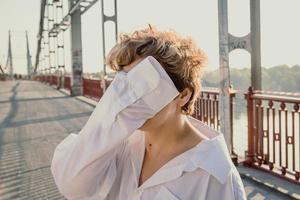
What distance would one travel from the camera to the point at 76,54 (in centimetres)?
2167

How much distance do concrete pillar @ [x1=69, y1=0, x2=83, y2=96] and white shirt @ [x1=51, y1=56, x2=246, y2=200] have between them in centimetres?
1985

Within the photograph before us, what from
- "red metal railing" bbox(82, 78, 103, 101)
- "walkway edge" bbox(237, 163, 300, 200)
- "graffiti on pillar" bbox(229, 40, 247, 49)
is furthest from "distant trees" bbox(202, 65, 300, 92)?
"red metal railing" bbox(82, 78, 103, 101)

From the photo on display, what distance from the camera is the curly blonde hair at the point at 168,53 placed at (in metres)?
1.26

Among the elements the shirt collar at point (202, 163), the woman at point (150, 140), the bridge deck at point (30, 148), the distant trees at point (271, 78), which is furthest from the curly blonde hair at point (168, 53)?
the bridge deck at point (30, 148)

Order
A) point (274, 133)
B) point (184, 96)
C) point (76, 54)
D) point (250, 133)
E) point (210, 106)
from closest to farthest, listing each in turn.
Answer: point (184, 96) → point (274, 133) → point (250, 133) → point (210, 106) → point (76, 54)

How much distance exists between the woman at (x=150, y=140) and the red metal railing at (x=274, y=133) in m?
3.45

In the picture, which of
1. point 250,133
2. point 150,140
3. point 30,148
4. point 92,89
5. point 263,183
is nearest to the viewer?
point 150,140

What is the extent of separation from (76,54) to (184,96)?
20729 mm

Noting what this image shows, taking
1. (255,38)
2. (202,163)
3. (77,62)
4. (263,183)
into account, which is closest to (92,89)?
(77,62)

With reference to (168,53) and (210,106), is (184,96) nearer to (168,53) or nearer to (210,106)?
(168,53)

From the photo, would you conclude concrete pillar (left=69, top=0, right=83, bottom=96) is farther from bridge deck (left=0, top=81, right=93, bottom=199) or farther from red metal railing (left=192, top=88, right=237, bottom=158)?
red metal railing (left=192, top=88, right=237, bottom=158)

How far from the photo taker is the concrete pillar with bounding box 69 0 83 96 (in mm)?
21109

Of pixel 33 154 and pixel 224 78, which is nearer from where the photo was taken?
pixel 224 78


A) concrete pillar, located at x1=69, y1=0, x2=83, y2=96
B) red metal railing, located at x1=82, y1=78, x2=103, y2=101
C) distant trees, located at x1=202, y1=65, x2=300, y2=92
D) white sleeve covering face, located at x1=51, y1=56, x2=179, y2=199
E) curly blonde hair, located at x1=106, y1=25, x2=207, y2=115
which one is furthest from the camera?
concrete pillar, located at x1=69, y1=0, x2=83, y2=96
